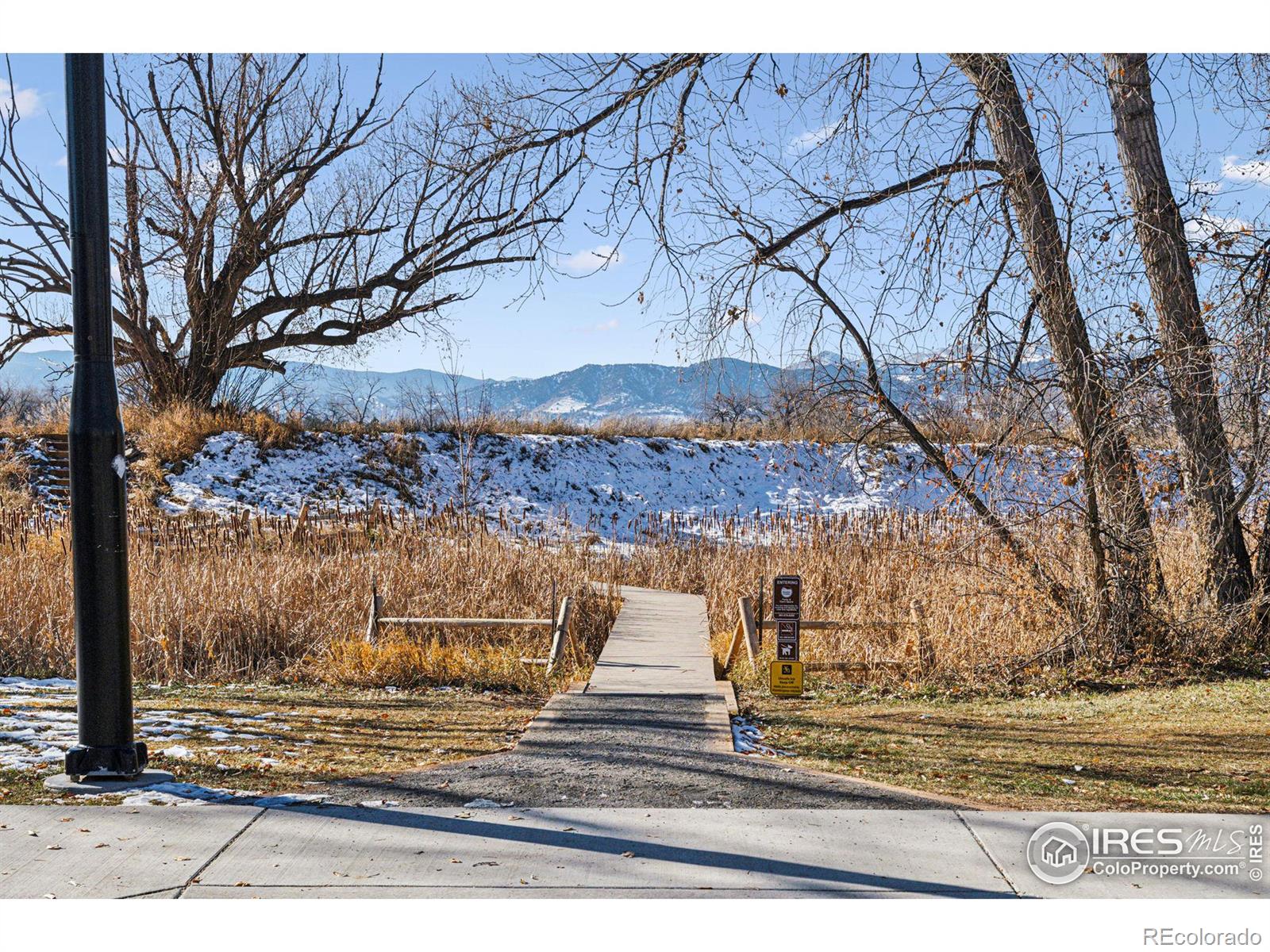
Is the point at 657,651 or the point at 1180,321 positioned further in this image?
the point at 657,651

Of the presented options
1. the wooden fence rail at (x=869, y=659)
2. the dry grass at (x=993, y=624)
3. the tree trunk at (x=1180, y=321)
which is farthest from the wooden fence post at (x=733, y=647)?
the tree trunk at (x=1180, y=321)

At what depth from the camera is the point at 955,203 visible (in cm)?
978

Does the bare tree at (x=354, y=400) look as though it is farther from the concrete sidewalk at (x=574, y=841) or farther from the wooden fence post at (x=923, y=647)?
the concrete sidewalk at (x=574, y=841)

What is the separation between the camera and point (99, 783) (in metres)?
5.38

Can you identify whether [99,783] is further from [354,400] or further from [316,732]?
[354,400]

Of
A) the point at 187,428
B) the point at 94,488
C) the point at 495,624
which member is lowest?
the point at 495,624

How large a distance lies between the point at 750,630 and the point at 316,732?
4.57 metres

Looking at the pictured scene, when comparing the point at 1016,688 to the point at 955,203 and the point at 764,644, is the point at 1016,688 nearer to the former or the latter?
the point at 764,644

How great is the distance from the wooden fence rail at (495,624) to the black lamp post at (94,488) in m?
4.87

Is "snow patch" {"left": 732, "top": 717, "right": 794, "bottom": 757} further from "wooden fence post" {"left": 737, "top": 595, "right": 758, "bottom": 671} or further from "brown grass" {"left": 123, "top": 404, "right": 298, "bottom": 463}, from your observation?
"brown grass" {"left": 123, "top": 404, "right": 298, "bottom": 463}

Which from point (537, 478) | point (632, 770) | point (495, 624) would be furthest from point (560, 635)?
point (537, 478)

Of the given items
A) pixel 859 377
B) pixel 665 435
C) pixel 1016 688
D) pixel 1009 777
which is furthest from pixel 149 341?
pixel 1009 777

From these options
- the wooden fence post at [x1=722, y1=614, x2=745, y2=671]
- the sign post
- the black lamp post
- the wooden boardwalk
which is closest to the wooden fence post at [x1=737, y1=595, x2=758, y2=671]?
the wooden fence post at [x1=722, y1=614, x2=745, y2=671]

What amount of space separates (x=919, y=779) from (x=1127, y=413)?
4.79m
